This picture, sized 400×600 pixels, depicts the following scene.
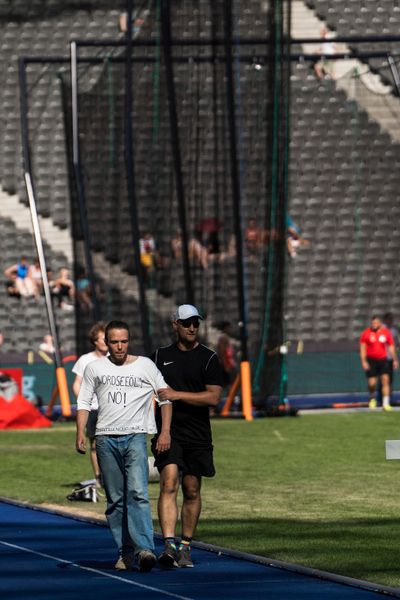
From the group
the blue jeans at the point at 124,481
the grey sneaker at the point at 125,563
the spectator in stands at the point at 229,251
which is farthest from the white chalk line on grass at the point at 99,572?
the spectator in stands at the point at 229,251

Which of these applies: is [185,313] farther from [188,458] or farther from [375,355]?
[375,355]

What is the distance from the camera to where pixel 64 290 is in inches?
1501

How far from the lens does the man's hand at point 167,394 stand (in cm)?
1141

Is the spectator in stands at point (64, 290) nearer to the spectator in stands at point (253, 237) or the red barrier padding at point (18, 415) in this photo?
the spectator in stands at point (253, 237)

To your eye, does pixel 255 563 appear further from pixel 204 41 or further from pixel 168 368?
pixel 204 41

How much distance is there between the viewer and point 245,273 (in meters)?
28.4

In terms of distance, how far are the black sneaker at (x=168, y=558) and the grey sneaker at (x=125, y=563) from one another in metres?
0.21

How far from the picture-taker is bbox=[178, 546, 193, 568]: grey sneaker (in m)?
11.5

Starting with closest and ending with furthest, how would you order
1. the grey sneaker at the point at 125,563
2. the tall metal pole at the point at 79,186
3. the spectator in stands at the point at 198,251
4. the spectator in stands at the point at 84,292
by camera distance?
the grey sneaker at the point at 125,563 → the spectator in stands at the point at 198,251 → the tall metal pole at the point at 79,186 → the spectator in stands at the point at 84,292

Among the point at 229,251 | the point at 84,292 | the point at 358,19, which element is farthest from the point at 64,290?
the point at 358,19

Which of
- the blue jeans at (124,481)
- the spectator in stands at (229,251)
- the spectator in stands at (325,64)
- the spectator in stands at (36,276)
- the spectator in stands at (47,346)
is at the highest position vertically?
the spectator in stands at (325,64)

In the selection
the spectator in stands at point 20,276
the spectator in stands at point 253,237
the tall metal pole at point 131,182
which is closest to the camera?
the tall metal pole at point 131,182

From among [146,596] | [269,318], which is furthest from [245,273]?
[146,596]

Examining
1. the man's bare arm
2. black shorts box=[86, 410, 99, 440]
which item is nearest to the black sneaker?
the man's bare arm
